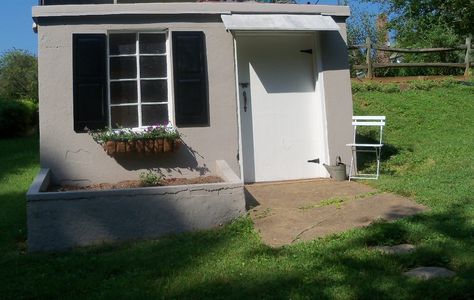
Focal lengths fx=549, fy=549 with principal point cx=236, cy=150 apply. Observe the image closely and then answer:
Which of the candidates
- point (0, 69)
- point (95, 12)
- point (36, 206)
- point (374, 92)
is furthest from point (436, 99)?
point (0, 69)

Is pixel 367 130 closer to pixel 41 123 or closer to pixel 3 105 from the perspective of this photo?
pixel 41 123

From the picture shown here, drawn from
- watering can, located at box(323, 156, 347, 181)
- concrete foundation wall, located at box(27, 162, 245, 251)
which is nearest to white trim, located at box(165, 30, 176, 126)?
concrete foundation wall, located at box(27, 162, 245, 251)

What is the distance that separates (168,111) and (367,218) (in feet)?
10.8

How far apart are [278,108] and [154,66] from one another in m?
2.00

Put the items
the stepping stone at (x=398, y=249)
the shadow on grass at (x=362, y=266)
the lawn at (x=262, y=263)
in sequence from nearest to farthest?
the shadow on grass at (x=362, y=266), the lawn at (x=262, y=263), the stepping stone at (x=398, y=249)

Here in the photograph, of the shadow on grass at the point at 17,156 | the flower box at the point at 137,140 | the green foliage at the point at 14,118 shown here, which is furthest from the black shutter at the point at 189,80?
the green foliage at the point at 14,118

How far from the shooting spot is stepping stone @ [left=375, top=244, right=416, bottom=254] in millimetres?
4775

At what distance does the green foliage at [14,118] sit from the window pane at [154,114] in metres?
11.2

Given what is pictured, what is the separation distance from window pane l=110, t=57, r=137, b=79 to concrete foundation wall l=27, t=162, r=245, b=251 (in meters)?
2.08

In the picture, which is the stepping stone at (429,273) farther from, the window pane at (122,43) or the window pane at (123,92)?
the window pane at (122,43)

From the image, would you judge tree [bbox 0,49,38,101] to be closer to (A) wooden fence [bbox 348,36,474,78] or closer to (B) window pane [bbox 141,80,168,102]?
(A) wooden fence [bbox 348,36,474,78]

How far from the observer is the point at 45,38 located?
741 centimetres

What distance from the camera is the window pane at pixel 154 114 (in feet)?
25.5

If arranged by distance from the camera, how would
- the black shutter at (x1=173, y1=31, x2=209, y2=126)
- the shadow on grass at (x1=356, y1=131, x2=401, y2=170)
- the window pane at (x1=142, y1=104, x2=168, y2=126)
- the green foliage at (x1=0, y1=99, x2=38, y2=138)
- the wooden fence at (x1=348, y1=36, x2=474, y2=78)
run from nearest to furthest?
the black shutter at (x1=173, y1=31, x2=209, y2=126)
the window pane at (x1=142, y1=104, x2=168, y2=126)
the shadow on grass at (x1=356, y1=131, x2=401, y2=170)
the wooden fence at (x1=348, y1=36, x2=474, y2=78)
the green foliage at (x1=0, y1=99, x2=38, y2=138)
